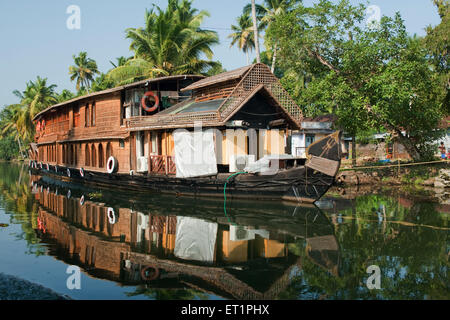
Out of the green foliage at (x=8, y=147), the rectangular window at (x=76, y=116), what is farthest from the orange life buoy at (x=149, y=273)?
the green foliage at (x=8, y=147)

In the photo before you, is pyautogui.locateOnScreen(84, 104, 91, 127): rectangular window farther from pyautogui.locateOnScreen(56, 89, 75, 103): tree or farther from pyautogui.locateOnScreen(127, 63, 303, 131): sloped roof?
pyautogui.locateOnScreen(56, 89, 75, 103): tree

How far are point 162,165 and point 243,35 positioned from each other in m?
23.9

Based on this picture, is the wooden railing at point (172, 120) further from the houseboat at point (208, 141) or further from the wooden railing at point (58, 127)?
the wooden railing at point (58, 127)

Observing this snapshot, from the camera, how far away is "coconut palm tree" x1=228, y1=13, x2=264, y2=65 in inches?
1416

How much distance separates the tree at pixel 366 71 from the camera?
16369 millimetres

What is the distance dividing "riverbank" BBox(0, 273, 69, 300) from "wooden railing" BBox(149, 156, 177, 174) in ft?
31.6

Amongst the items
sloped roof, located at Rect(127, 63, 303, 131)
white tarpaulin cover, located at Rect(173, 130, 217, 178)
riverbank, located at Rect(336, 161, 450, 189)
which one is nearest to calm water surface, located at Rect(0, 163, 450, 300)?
white tarpaulin cover, located at Rect(173, 130, 217, 178)

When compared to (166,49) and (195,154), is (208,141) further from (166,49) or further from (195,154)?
(166,49)

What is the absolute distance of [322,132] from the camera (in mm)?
30688

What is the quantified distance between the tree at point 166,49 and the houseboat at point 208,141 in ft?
14.1

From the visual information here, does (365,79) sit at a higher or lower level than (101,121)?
higher
